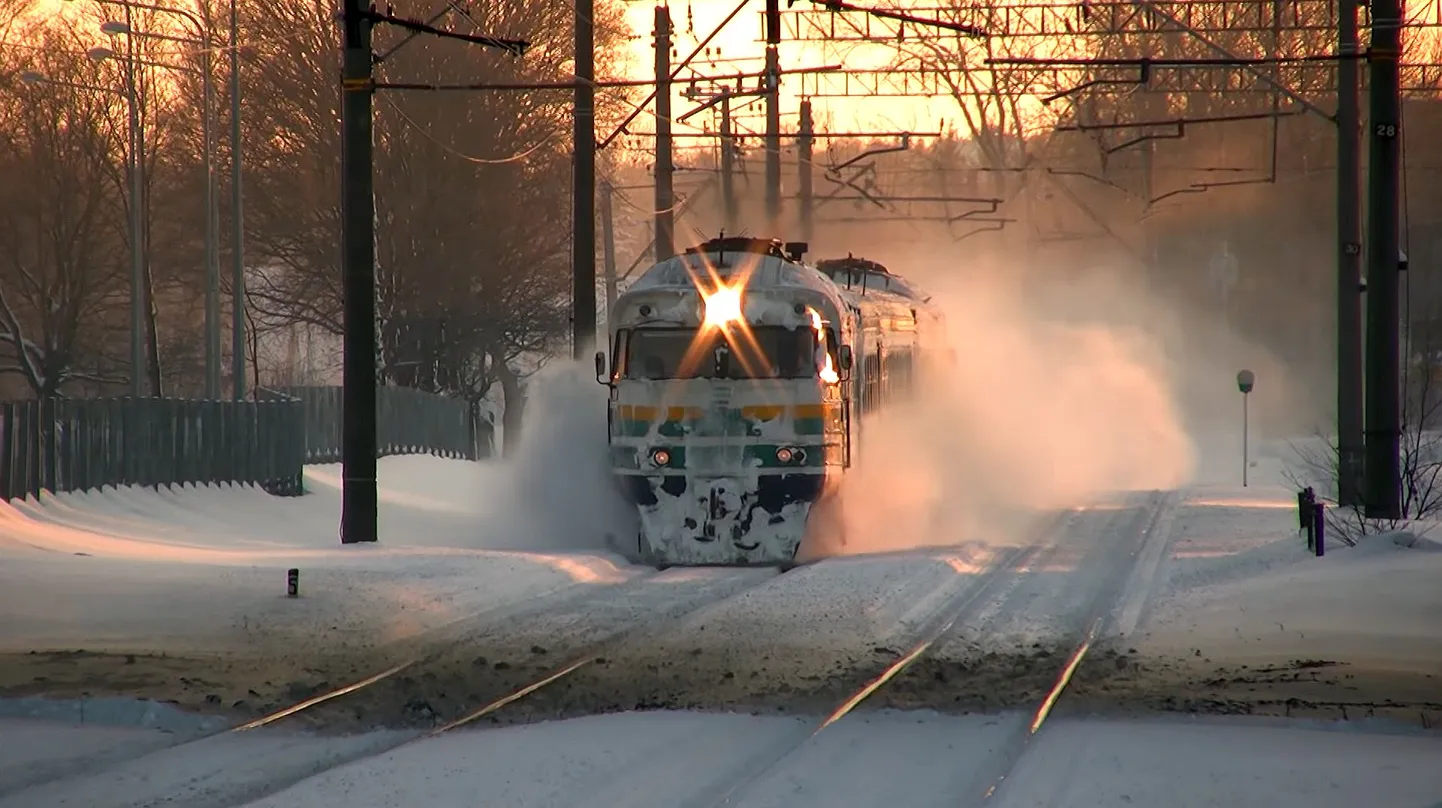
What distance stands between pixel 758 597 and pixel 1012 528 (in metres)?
9.47

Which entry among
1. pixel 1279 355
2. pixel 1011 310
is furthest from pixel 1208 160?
pixel 1011 310

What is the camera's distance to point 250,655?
15.2 meters

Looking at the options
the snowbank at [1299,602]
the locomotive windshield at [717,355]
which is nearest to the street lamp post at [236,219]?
the locomotive windshield at [717,355]

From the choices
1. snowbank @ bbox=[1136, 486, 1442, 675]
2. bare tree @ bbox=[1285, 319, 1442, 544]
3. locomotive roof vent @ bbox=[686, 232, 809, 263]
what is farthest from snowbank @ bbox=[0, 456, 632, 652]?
bare tree @ bbox=[1285, 319, 1442, 544]

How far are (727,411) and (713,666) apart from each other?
782cm

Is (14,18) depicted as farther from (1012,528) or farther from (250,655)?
(250,655)

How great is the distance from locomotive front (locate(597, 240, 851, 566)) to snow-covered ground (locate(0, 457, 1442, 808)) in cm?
62

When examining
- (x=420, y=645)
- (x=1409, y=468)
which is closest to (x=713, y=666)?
(x=420, y=645)

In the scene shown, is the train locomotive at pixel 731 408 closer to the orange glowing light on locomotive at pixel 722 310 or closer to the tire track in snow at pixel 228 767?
the orange glowing light on locomotive at pixel 722 310

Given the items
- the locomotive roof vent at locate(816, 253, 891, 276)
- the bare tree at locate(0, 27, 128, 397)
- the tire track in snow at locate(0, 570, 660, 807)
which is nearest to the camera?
the tire track in snow at locate(0, 570, 660, 807)

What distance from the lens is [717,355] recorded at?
74.0 feet

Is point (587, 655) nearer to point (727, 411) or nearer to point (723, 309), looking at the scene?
point (727, 411)

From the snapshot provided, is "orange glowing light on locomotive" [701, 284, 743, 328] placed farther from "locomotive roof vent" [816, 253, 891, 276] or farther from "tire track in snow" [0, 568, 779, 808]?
"tire track in snow" [0, 568, 779, 808]

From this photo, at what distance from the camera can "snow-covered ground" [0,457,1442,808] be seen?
34.2 ft
